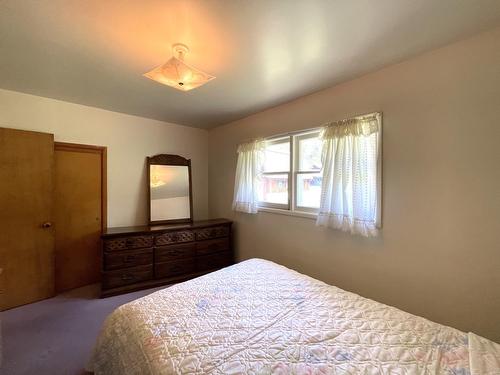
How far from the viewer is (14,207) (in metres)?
2.29

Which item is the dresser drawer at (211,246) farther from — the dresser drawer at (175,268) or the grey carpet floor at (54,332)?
the grey carpet floor at (54,332)

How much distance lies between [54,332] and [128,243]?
0.98 metres

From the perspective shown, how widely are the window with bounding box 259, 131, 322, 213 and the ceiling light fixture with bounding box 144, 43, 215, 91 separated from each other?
1.39 meters

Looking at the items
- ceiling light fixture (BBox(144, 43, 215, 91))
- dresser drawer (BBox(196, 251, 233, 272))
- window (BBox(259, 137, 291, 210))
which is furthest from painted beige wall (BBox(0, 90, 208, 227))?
ceiling light fixture (BBox(144, 43, 215, 91))

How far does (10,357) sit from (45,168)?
1.79m

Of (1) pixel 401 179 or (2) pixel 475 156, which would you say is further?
(1) pixel 401 179

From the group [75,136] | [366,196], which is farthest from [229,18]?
[75,136]

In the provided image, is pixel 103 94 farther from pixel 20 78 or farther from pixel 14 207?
pixel 14 207

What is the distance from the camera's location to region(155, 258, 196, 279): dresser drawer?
2830 millimetres

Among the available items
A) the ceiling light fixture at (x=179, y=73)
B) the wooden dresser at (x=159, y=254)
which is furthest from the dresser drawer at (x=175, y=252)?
the ceiling light fixture at (x=179, y=73)

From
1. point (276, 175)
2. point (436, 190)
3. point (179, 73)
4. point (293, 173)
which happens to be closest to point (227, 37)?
point (179, 73)

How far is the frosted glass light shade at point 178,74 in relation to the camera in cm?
149

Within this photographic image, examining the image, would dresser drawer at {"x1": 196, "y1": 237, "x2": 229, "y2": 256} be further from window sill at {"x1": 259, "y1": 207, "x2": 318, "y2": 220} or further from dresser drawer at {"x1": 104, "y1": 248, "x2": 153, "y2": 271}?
window sill at {"x1": 259, "y1": 207, "x2": 318, "y2": 220}

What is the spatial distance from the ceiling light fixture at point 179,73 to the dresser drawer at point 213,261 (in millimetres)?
2342
